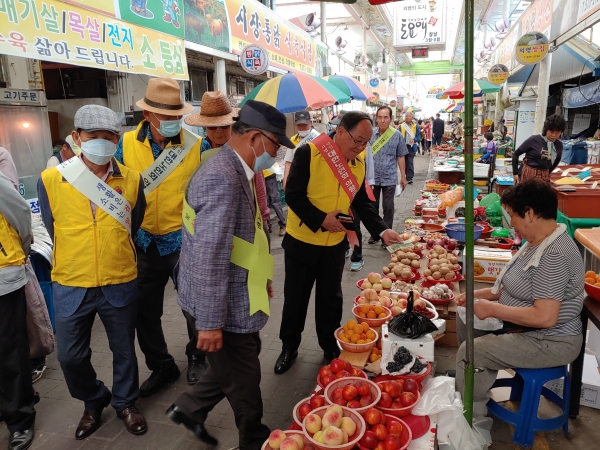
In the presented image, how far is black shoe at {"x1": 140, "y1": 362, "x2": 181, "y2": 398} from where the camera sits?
341 centimetres

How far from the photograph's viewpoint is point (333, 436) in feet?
7.15

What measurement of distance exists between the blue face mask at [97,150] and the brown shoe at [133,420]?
1684 mm

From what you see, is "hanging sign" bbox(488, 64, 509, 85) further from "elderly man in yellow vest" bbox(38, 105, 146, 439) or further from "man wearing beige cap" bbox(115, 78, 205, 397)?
"elderly man in yellow vest" bbox(38, 105, 146, 439)

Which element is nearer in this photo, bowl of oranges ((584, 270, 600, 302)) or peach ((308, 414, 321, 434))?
peach ((308, 414, 321, 434))

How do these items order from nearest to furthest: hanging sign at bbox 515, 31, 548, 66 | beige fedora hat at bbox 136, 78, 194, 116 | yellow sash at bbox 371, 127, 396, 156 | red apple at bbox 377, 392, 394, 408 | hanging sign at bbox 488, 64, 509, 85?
red apple at bbox 377, 392, 394, 408, beige fedora hat at bbox 136, 78, 194, 116, yellow sash at bbox 371, 127, 396, 156, hanging sign at bbox 515, 31, 548, 66, hanging sign at bbox 488, 64, 509, 85

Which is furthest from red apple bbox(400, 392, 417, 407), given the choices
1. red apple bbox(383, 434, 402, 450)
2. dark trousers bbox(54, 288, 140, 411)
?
dark trousers bbox(54, 288, 140, 411)

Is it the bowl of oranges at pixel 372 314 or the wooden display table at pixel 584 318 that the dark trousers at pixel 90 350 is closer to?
the bowl of oranges at pixel 372 314

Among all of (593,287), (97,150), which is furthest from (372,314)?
(97,150)

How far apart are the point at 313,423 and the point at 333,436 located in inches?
5.7

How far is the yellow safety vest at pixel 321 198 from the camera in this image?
337 centimetres

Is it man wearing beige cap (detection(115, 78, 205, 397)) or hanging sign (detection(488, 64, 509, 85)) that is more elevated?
hanging sign (detection(488, 64, 509, 85))

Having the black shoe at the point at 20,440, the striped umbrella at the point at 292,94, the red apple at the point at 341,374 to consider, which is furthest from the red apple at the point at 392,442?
the striped umbrella at the point at 292,94

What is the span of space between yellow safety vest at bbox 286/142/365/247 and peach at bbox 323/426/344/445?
5.07ft

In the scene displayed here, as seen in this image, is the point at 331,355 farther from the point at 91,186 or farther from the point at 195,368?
the point at 91,186
